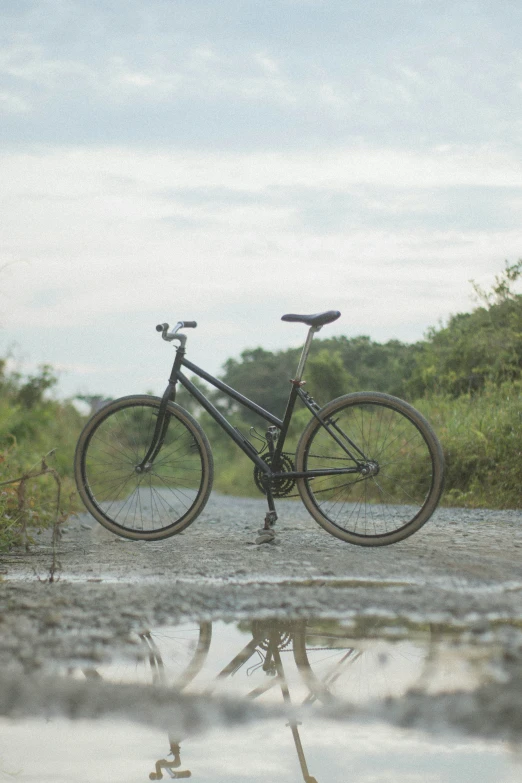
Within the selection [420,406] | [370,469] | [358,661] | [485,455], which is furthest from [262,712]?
[420,406]

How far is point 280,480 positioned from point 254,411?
470 millimetres

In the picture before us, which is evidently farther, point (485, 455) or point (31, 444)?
point (31, 444)

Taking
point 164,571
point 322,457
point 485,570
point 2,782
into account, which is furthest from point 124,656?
point 322,457

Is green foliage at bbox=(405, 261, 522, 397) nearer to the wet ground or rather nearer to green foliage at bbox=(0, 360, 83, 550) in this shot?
green foliage at bbox=(0, 360, 83, 550)

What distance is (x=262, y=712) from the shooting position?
93.9 inches

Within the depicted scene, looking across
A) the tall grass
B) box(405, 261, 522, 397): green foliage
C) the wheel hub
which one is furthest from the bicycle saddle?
box(405, 261, 522, 397): green foliage

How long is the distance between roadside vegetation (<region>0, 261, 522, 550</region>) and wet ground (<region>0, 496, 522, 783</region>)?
1404 millimetres

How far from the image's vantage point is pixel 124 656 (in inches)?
115

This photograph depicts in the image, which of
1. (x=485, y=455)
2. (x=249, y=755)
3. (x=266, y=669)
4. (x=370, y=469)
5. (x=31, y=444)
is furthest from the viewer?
A: (x=31, y=444)

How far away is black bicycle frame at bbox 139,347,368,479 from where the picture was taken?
540cm

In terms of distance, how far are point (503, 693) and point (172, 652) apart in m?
1.15

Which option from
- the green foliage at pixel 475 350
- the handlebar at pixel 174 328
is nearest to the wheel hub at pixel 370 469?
the handlebar at pixel 174 328

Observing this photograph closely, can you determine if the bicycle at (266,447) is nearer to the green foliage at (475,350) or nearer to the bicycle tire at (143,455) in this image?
the bicycle tire at (143,455)

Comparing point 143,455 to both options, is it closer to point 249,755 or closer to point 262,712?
point 262,712
